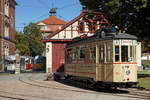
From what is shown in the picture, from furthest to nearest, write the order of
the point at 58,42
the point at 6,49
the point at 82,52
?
1. the point at 6,49
2. the point at 58,42
3. the point at 82,52

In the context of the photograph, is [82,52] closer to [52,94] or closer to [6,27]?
[52,94]

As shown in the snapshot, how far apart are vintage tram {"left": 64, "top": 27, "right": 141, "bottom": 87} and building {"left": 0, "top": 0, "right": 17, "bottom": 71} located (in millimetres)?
31203

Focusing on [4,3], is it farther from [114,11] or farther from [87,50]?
[87,50]

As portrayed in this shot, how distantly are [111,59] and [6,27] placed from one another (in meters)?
37.8

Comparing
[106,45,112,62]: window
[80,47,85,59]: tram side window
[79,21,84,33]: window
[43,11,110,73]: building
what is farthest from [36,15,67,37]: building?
[106,45,112,62]: window

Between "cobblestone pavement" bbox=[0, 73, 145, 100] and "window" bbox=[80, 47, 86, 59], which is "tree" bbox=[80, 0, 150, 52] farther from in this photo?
"cobblestone pavement" bbox=[0, 73, 145, 100]

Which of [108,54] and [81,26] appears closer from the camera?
[108,54]

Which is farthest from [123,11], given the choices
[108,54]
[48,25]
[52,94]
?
[48,25]

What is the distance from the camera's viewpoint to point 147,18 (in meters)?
19.0

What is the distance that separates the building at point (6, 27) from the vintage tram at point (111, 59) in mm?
31203

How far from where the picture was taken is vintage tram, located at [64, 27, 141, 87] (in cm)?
1227

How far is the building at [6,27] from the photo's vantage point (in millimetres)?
43219

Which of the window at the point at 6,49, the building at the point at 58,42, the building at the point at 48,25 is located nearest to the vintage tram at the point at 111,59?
the building at the point at 58,42

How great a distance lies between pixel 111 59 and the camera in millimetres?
12422
